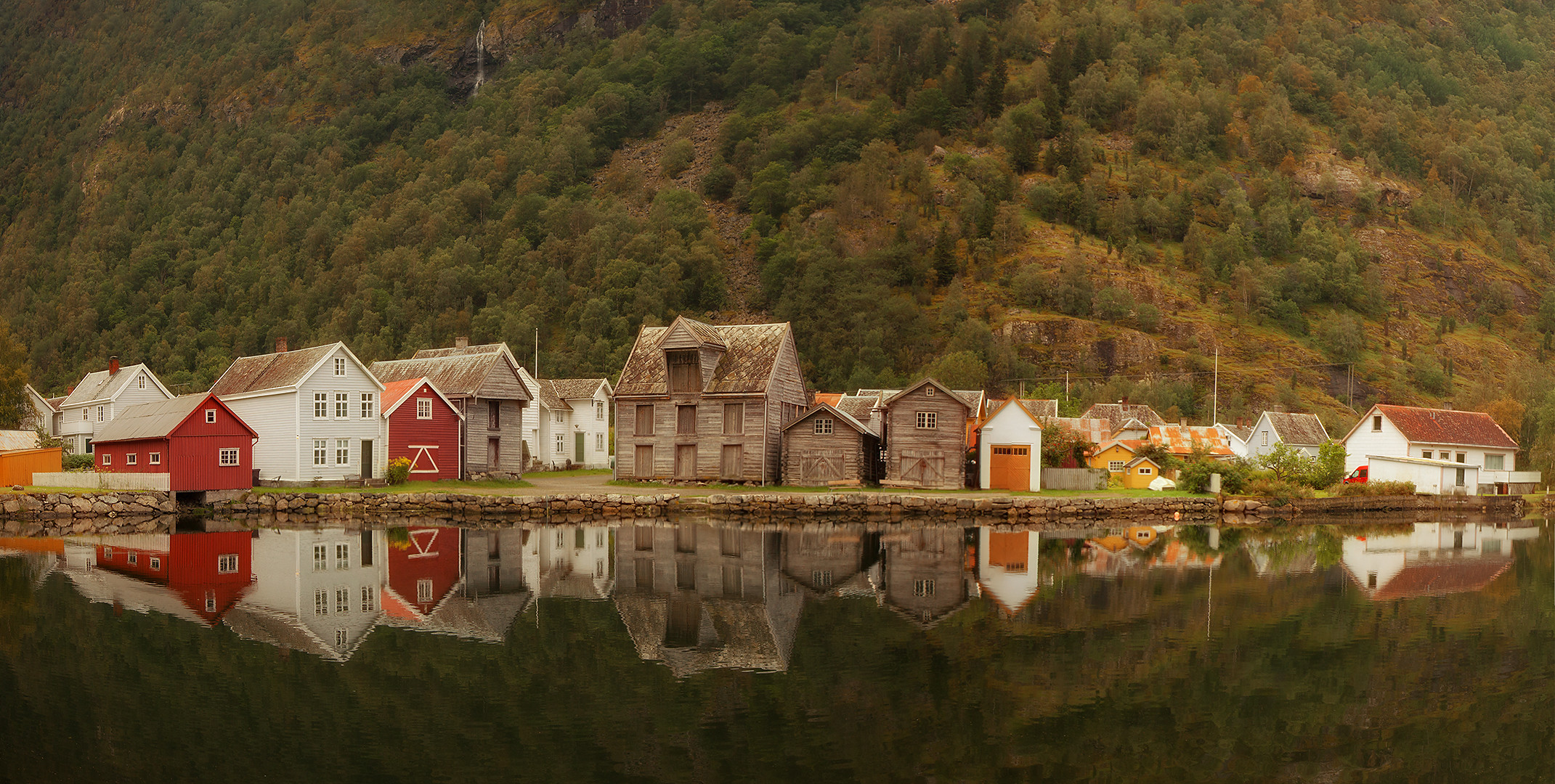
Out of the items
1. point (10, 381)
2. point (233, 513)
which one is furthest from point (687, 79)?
point (233, 513)

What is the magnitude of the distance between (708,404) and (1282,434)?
4918 centimetres

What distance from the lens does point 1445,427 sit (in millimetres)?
66750

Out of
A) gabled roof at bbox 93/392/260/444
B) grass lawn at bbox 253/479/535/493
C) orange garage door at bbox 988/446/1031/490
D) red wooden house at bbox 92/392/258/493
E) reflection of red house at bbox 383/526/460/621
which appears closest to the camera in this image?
reflection of red house at bbox 383/526/460/621

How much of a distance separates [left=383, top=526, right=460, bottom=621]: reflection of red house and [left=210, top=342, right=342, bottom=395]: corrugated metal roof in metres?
15.2

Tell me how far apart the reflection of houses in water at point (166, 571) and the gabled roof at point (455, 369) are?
19.4 metres

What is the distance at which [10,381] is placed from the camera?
56.6 metres

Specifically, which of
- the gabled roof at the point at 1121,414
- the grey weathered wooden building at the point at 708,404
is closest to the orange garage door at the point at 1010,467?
the grey weathered wooden building at the point at 708,404

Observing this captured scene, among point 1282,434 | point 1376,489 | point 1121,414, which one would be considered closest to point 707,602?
point 1376,489

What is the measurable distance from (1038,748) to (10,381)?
59417mm

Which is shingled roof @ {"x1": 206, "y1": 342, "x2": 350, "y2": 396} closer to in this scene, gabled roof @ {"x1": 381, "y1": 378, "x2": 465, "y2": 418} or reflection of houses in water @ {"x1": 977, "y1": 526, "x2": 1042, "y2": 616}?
gabled roof @ {"x1": 381, "y1": 378, "x2": 465, "y2": 418}

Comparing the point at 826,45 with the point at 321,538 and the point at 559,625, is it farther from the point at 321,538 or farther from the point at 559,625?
the point at 559,625

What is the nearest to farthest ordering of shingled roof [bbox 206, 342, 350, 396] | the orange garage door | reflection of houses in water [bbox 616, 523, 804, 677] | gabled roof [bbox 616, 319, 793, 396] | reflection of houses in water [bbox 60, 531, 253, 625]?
reflection of houses in water [bbox 616, 523, 804, 677] < reflection of houses in water [bbox 60, 531, 253, 625] < shingled roof [bbox 206, 342, 350, 396] < gabled roof [bbox 616, 319, 793, 396] < the orange garage door

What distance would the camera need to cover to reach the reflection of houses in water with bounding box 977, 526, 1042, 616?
80.3 feet

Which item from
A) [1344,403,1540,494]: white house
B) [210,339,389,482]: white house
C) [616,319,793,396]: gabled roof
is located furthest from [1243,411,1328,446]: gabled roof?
Answer: [210,339,389,482]: white house
